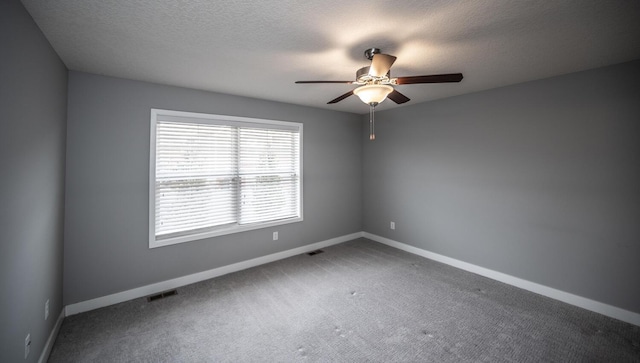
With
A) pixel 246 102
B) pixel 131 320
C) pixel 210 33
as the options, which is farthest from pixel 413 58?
pixel 131 320

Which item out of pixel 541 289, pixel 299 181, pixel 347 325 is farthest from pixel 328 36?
pixel 541 289

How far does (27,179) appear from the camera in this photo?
1.78 m

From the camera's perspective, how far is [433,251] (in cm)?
416

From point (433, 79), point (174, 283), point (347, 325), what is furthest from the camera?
point (174, 283)

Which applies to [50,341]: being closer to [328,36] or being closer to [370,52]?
[328,36]

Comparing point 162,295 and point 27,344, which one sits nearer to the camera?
point 27,344

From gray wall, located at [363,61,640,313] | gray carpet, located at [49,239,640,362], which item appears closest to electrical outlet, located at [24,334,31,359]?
gray carpet, located at [49,239,640,362]

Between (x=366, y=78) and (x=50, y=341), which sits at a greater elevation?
(x=366, y=78)

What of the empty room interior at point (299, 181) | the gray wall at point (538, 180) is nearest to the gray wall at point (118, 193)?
the empty room interior at point (299, 181)

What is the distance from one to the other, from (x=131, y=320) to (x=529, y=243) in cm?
445

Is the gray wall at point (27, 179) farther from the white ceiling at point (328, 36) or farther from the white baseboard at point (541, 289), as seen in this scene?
the white baseboard at point (541, 289)

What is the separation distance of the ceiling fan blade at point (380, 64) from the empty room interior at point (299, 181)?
0.6 inches

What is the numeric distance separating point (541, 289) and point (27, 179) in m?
4.91

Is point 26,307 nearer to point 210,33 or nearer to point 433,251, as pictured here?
point 210,33
